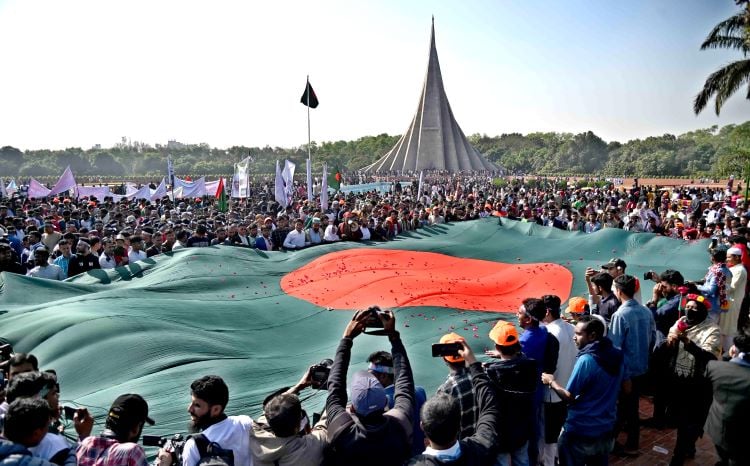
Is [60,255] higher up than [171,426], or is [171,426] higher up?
[60,255]

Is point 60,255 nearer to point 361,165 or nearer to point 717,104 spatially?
point 717,104

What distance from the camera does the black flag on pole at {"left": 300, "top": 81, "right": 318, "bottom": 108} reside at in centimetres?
2061

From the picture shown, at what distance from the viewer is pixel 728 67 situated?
852 inches

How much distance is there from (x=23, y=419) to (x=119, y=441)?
0.51m

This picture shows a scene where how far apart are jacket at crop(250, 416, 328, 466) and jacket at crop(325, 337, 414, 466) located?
3.8 inches

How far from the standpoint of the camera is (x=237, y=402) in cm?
496

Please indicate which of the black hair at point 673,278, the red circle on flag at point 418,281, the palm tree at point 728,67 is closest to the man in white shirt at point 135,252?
the red circle on flag at point 418,281

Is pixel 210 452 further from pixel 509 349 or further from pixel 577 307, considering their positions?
pixel 577 307

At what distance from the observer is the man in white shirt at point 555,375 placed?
4.52 metres

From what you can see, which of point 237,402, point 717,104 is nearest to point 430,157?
point 717,104

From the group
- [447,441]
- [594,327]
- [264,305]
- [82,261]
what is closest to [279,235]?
[82,261]

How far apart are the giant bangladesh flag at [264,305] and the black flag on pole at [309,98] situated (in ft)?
33.9

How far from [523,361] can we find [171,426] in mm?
3064

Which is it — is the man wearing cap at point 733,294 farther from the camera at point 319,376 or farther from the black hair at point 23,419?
the black hair at point 23,419
